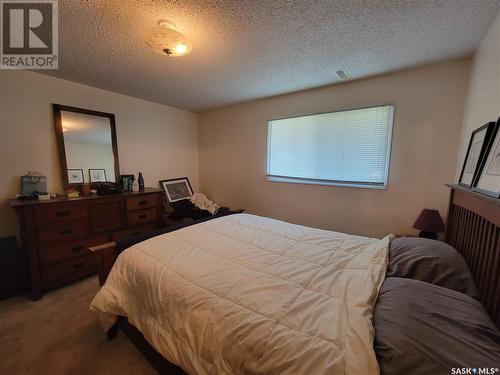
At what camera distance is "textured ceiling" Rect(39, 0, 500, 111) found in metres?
1.27

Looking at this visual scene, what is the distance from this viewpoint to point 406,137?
2111 millimetres

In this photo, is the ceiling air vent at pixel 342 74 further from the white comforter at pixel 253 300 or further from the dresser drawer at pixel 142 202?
the dresser drawer at pixel 142 202

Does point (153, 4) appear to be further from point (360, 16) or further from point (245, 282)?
point (245, 282)

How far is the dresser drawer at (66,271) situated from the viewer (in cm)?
204

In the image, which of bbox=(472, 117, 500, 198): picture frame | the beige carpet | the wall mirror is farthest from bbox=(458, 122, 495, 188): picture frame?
the wall mirror

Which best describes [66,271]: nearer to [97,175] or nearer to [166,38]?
[97,175]

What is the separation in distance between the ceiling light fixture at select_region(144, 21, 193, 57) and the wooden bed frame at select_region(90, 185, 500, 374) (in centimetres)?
154

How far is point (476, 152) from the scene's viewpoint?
4.36ft

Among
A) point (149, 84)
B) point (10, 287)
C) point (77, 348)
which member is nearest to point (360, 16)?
point (149, 84)

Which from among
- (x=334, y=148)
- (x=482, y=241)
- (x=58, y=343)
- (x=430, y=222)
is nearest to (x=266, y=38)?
(x=334, y=148)

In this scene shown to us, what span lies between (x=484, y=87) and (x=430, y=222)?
113 cm

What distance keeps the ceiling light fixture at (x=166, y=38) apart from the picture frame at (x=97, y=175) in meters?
2.02

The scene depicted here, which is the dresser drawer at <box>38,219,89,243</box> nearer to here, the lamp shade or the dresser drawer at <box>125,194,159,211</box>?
the dresser drawer at <box>125,194,159,211</box>

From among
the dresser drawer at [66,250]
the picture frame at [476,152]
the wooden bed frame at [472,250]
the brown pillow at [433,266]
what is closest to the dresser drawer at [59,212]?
the dresser drawer at [66,250]
